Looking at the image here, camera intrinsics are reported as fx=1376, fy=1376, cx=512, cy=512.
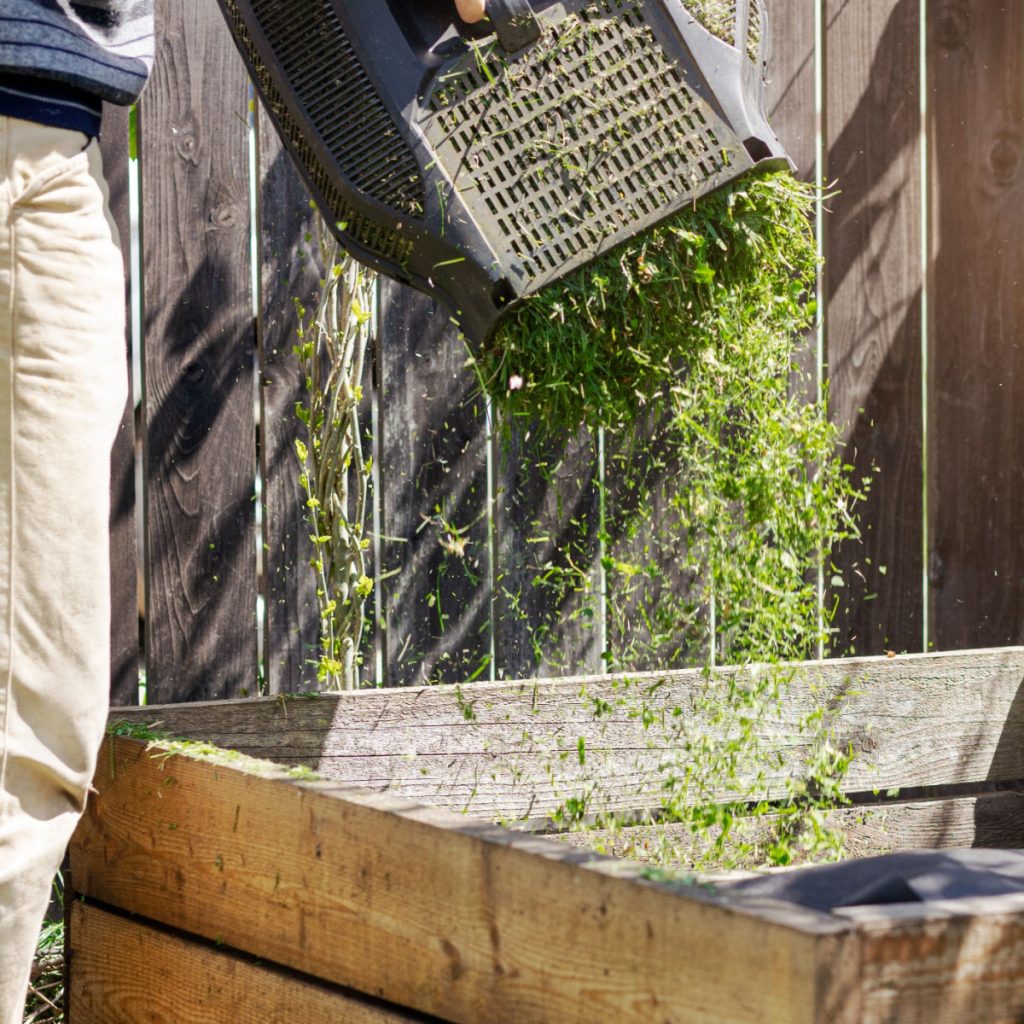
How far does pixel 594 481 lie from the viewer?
296 centimetres

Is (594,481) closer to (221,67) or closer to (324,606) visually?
(324,606)

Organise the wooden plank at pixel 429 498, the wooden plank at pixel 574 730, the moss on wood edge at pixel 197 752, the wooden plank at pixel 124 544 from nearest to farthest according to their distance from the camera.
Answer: the moss on wood edge at pixel 197 752
the wooden plank at pixel 574 730
the wooden plank at pixel 124 544
the wooden plank at pixel 429 498

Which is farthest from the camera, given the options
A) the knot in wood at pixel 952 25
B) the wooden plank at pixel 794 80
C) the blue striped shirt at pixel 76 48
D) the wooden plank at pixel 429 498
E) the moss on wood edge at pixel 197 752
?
the knot in wood at pixel 952 25

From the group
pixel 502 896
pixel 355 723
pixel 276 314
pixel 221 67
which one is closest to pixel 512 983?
pixel 502 896

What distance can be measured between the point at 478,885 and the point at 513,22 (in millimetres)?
1200

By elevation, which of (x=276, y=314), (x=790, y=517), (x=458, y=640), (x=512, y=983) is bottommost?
(x=512, y=983)

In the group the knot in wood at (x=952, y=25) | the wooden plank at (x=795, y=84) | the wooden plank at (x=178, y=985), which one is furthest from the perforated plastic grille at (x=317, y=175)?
the knot in wood at (x=952, y=25)

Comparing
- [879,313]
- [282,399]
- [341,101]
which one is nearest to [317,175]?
[341,101]

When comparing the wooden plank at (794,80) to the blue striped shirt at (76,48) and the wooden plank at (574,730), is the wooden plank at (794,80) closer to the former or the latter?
the wooden plank at (574,730)

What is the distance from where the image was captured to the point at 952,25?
10.9 feet

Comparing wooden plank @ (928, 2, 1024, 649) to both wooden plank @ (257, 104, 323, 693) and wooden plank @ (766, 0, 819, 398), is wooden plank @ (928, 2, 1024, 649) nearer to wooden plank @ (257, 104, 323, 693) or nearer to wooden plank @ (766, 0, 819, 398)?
wooden plank @ (766, 0, 819, 398)

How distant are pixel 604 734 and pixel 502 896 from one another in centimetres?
109

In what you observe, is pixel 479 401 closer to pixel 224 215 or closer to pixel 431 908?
pixel 224 215

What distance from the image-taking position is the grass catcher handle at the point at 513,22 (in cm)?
192
